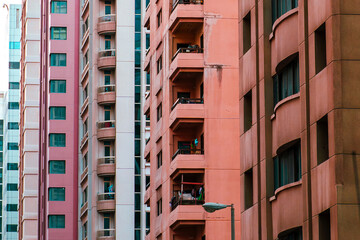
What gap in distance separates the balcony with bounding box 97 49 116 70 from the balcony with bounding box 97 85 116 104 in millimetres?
2009

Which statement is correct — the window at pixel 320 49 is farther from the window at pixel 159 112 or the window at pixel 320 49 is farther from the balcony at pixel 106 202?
the balcony at pixel 106 202

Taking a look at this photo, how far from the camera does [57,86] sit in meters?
117

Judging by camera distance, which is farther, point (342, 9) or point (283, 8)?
point (283, 8)

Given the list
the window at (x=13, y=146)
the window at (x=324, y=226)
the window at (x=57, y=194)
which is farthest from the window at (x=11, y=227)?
the window at (x=324, y=226)

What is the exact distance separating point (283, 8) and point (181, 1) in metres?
23.4

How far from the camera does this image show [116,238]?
307ft

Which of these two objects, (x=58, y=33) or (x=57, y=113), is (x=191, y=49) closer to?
(x=57, y=113)

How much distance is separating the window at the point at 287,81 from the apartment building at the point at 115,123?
5284 centimetres

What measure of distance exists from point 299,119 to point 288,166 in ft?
8.70

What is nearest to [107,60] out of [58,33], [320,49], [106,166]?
[106,166]

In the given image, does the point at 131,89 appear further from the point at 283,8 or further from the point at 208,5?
the point at 283,8

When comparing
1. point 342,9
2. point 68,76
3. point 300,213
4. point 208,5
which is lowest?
point 300,213

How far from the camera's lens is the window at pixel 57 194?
11538 centimetres

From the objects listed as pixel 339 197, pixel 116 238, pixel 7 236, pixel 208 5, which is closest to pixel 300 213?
pixel 339 197
